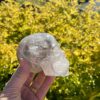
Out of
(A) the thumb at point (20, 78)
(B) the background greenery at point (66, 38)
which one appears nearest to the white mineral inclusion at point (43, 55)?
(A) the thumb at point (20, 78)

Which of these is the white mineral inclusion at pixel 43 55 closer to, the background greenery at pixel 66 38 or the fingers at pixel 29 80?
the fingers at pixel 29 80

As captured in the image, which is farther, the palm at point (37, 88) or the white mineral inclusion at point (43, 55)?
the palm at point (37, 88)

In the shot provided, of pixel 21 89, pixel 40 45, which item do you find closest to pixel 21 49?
pixel 40 45

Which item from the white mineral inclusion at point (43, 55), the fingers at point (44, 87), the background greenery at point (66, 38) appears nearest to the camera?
the white mineral inclusion at point (43, 55)

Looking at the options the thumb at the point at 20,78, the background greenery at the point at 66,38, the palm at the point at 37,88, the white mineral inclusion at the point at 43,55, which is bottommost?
the background greenery at the point at 66,38

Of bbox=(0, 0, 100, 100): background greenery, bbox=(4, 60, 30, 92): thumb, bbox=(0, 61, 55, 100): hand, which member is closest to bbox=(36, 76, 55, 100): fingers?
bbox=(0, 61, 55, 100): hand

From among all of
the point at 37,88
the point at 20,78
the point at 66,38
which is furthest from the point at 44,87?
the point at 66,38

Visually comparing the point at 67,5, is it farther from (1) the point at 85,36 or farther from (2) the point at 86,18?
(1) the point at 85,36
